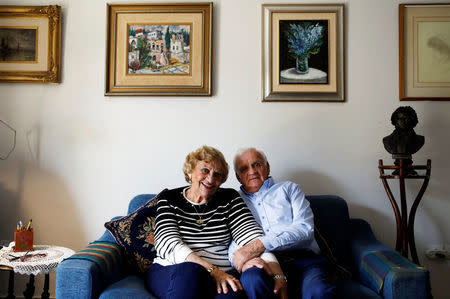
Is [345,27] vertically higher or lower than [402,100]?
higher

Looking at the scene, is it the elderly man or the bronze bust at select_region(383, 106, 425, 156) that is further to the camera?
the bronze bust at select_region(383, 106, 425, 156)

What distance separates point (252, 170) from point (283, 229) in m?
0.39

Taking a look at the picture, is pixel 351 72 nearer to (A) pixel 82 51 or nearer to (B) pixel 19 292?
(A) pixel 82 51

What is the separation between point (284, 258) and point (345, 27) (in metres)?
1.63

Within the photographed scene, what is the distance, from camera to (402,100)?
91.6 inches

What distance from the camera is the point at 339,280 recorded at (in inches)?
67.6

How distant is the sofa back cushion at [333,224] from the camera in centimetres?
196

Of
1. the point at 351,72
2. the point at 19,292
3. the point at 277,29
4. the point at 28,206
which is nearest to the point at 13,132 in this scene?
the point at 28,206

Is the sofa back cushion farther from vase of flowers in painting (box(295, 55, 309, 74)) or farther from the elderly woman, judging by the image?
vase of flowers in painting (box(295, 55, 309, 74))

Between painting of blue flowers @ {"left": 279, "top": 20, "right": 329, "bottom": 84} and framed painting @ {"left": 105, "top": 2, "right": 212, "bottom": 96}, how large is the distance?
20.6 inches

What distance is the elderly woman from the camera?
143 cm

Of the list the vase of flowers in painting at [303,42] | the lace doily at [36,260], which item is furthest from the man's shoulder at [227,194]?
the vase of flowers in painting at [303,42]

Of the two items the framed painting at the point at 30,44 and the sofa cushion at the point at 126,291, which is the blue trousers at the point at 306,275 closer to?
the sofa cushion at the point at 126,291

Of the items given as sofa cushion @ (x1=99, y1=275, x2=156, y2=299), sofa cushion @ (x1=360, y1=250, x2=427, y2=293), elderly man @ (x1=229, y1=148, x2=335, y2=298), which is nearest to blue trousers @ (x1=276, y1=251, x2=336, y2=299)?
elderly man @ (x1=229, y1=148, x2=335, y2=298)
